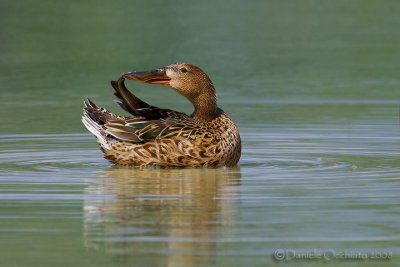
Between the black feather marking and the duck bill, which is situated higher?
the duck bill

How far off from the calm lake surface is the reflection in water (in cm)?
2

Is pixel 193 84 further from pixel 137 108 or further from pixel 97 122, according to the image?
pixel 97 122

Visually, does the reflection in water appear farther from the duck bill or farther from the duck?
the duck bill

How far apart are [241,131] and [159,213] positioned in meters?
5.00

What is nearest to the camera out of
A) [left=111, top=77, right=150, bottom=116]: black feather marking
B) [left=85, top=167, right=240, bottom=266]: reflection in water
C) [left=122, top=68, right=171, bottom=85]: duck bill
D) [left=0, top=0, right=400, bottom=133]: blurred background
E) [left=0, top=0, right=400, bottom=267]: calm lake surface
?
[left=85, top=167, right=240, bottom=266]: reflection in water

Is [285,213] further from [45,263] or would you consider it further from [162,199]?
[45,263]

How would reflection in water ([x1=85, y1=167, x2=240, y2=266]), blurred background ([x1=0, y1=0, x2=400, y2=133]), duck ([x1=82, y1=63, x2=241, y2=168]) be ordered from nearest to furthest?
1. reflection in water ([x1=85, y1=167, x2=240, y2=266])
2. duck ([x1=82, y1=63, x2=241, y2=168])
3. blurred background ([x1=0, y1=0, x2=400, y2=133])

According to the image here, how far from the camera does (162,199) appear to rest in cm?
984

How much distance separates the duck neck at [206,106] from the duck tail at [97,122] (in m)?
0.76

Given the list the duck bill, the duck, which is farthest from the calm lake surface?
the duck bill

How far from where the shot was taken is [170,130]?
1177 centimetres

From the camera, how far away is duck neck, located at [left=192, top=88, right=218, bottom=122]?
12.2m

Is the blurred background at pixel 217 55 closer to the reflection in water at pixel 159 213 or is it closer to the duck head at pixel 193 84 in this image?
the duck head at pixel 193 84

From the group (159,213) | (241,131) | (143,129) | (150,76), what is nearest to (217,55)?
(241,131)
